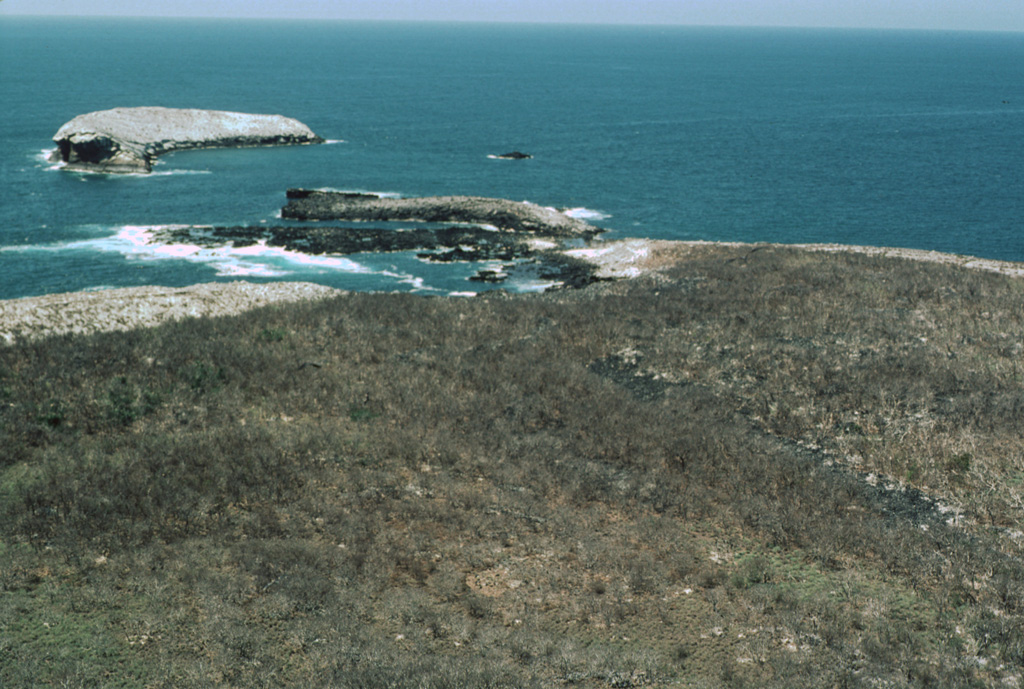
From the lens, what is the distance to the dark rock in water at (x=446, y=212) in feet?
229

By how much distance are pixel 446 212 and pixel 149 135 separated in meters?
54.3

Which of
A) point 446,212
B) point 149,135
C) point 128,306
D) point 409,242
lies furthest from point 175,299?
point 149,135

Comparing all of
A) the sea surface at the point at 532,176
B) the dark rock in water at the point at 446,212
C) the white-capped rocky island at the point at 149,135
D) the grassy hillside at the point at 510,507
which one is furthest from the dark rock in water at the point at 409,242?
the white-capped rocky island at the point at 149,135

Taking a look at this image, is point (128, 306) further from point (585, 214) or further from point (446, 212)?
point (585, 214)

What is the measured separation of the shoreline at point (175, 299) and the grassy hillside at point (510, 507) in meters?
7.37

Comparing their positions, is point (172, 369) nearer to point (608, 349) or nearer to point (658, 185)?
point (608, 349)

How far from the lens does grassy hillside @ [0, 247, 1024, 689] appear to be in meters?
12.8

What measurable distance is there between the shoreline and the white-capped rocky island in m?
57.0

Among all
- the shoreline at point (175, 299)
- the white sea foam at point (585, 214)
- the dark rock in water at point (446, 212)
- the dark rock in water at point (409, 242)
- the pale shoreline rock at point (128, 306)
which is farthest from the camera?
the white sea foam at point (585, 214)

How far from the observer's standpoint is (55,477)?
1795cm

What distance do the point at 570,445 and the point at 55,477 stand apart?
42.2 ft

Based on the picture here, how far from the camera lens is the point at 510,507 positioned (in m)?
17.8

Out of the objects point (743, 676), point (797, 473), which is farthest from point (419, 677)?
point (797, 473)

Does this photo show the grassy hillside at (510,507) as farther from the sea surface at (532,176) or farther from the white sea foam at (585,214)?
the white sea foam at (585,214)
